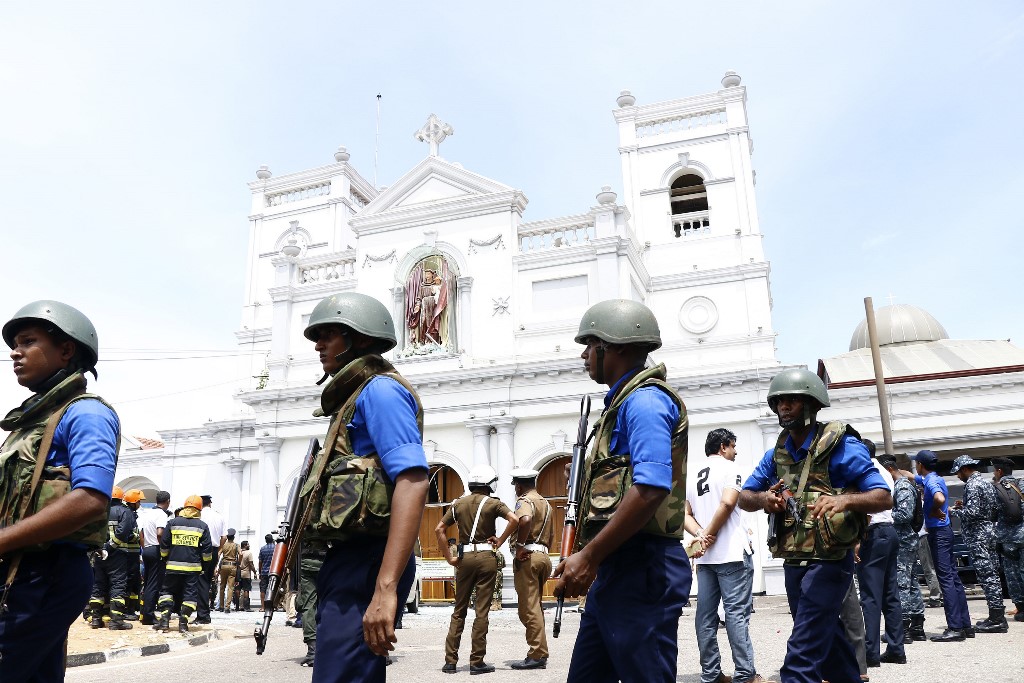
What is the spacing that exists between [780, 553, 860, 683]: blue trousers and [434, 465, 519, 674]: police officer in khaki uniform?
369cm

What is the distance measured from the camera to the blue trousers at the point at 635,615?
9.45 ft

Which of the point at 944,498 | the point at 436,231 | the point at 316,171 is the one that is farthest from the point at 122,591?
the point at 316,171

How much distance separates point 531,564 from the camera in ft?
26.0

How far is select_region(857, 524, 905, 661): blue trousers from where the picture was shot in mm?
6215

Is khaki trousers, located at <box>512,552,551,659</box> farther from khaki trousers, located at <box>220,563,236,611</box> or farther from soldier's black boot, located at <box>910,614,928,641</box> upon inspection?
khaki trousers, located at <box>220,563,236,611</box>

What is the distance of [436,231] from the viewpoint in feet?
71.6

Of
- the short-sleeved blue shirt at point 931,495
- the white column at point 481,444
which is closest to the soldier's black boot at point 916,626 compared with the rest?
the short-sleeved blue shirt at point 931,495

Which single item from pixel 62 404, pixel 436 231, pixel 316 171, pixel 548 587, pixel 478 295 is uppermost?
pixel 316 171

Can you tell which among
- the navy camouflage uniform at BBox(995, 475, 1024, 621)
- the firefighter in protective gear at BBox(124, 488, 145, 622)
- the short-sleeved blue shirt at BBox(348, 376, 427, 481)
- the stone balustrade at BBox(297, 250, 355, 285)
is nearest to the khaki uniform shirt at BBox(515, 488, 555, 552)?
the short-sleeved blue shirt at BBox(348, 376, 427, 481)

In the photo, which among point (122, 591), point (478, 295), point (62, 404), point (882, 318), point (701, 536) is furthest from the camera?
point (882, 318)

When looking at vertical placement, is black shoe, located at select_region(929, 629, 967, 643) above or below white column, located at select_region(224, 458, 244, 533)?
below

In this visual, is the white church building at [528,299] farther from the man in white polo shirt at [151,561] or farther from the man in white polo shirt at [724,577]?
the man in white polo shirt at [724,577]

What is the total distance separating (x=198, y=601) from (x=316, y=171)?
1991 centimetres

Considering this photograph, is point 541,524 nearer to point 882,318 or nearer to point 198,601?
point 198,601
